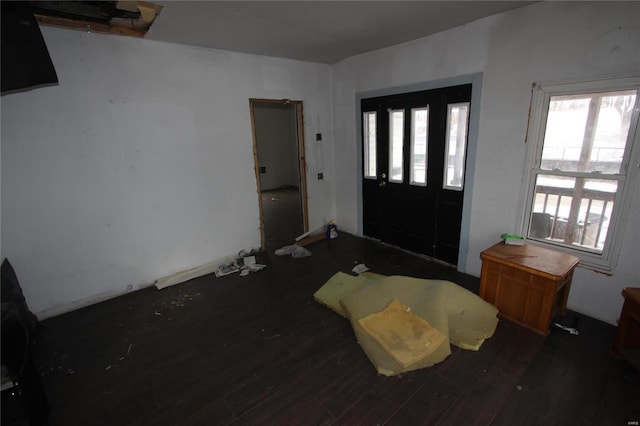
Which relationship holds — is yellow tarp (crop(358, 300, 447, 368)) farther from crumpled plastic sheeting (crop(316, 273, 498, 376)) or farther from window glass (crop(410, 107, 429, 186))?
window glass (crop(410, 107, 429, 186))

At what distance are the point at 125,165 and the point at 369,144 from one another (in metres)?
3.08

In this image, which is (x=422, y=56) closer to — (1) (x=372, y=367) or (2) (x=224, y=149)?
(2) (x=224, y=149)

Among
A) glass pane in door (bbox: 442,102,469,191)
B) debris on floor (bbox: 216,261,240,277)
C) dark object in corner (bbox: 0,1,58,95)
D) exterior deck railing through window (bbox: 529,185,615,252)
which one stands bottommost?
debris on floor (bbox: 216,261,240,277)

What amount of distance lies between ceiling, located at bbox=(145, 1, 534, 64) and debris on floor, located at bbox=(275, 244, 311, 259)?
2599 mm

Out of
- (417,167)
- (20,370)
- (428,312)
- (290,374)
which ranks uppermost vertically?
(417,167)

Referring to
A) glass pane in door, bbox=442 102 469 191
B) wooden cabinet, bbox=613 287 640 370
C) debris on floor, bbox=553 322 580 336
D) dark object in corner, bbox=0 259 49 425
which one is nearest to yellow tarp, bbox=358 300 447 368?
debris on floor, bbox=553 322 580 336

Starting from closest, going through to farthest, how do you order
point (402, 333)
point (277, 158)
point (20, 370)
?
1. point (20, 370)
2. point (402, 333)
3. point (277, 158)

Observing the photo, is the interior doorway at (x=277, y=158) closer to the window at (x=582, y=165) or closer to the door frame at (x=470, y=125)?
the door frame at (x=470, y=125)

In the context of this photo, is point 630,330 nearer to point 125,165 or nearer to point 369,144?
point 369,144

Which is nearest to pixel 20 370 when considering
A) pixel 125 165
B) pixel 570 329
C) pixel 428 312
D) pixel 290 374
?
pixel 290 374

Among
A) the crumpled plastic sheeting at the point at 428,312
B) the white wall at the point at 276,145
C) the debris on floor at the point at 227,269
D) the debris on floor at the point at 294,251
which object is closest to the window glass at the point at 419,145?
the crumpled plastic sheeting at the point at 428,312

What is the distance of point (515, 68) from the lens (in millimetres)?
2730

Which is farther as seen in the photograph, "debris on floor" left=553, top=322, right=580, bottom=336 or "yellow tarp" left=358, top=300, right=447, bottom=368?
"debris on floor" left=553, top=322, right=580, bottom=336

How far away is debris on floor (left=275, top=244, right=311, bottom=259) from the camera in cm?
413
